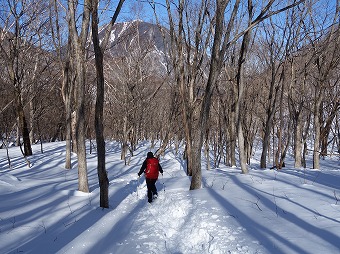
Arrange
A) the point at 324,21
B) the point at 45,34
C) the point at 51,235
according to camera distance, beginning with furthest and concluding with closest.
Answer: the point at 45,34, the point at 324,21, the point at 51,235

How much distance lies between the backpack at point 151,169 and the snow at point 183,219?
66 centimetres

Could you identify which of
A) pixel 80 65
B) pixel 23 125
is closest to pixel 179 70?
pixel 80 65

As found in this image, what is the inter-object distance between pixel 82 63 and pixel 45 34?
10760 millimetres

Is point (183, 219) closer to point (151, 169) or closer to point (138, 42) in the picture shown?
point (151, 169)

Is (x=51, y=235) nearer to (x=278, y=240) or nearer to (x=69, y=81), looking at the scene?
(x=278, y=240)

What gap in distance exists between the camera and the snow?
4887 mm

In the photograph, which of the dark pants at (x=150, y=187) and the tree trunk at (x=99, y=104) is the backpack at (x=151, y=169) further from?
the tree trunk at (x=99, y=104)

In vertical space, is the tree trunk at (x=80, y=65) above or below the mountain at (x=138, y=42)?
below

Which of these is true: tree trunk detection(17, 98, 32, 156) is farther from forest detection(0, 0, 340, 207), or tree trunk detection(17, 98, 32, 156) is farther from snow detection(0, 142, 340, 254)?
snow detection(0, 142, 340, 254)

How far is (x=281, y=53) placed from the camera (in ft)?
53.5

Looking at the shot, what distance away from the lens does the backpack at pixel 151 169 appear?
9.35 m

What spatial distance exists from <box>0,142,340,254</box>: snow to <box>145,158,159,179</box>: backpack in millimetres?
662

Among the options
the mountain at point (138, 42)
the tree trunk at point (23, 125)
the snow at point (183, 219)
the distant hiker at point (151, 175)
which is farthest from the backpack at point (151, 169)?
the tree trunk at point (23, 125)

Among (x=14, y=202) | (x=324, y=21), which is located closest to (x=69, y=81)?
(x=14, y=202)
